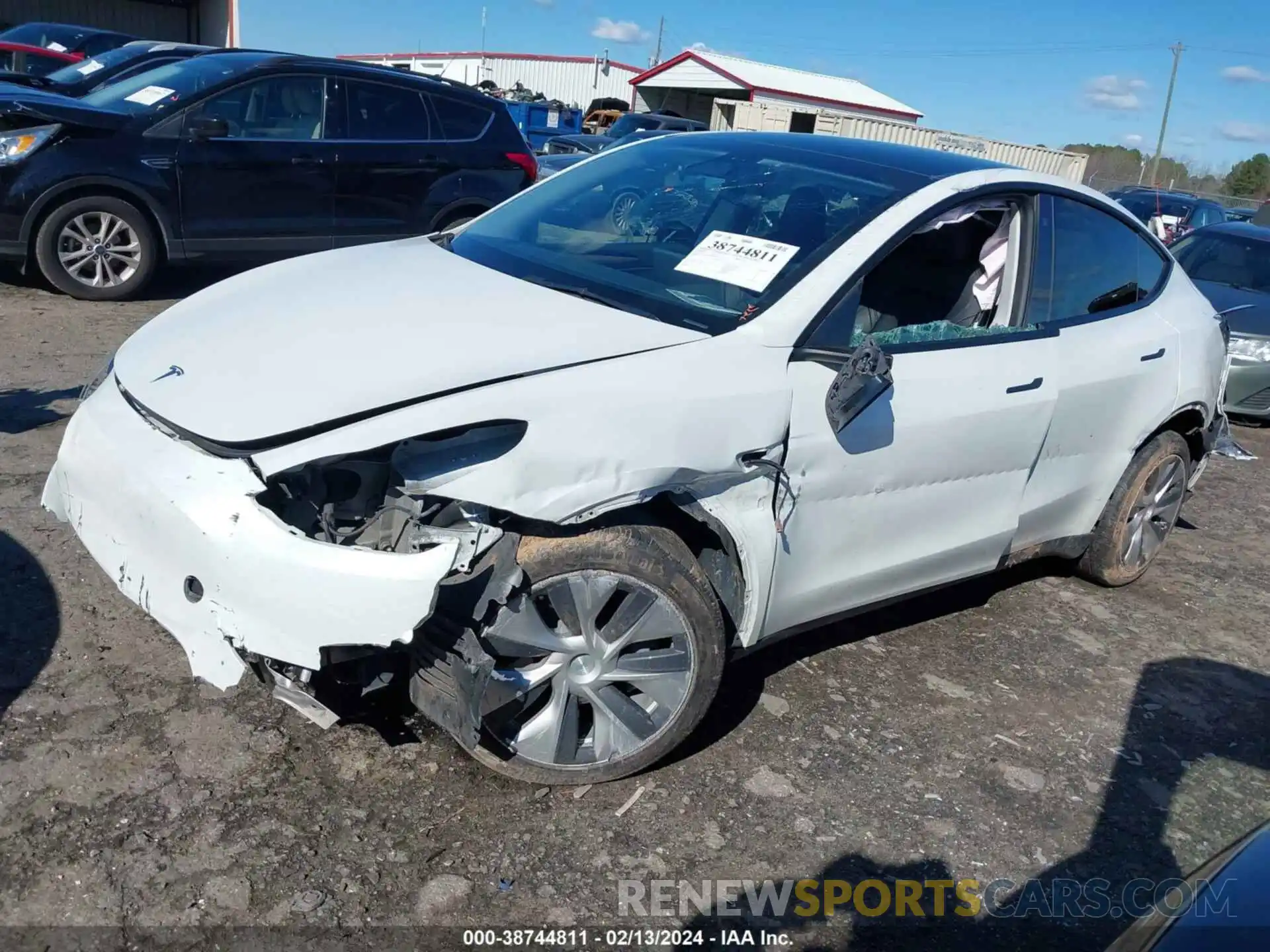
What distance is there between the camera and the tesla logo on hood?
2760 mm

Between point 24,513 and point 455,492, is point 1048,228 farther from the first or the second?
point 24,513

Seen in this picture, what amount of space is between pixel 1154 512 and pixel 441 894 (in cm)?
360

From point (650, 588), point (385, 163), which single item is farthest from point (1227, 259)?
point (650, 588)

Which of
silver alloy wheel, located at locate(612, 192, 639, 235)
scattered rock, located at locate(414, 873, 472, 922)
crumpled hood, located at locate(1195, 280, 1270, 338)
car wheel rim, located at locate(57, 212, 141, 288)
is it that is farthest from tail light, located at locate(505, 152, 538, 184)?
scattered rock, located at locate(414, 873, 472, 922)

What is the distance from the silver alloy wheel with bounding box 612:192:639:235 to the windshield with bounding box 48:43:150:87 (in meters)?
6.78

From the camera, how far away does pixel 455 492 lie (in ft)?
7.98

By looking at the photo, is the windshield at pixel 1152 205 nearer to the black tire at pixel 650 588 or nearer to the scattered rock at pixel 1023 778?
the scattered rock at pixel 1023 778

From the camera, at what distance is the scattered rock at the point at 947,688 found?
12.1 ft

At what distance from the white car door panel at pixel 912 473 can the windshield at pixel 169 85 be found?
5.96 metres

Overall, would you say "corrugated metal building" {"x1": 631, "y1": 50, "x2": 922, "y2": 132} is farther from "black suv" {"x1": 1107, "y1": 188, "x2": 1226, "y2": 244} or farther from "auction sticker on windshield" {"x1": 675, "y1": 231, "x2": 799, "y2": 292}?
"auction sticker on windshield" {"x1": 675, "y1": 231, "x2": 799, "y2": 292}

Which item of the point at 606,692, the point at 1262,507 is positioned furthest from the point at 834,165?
the point at 1262,507

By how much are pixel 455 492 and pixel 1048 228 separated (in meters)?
2.57

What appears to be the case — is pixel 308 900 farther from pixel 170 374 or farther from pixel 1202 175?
pixel 1202 175

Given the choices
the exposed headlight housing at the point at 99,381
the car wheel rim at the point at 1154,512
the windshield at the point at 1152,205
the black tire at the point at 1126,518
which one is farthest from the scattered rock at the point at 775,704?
the windshield at the point at 1152,205
